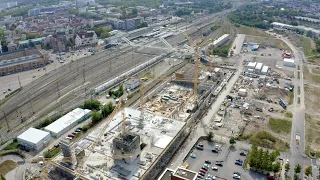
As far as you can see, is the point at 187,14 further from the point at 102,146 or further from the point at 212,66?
the point at 102,146

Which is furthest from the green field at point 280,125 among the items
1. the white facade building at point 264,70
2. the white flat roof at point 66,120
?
the white flat roof at point 66,120

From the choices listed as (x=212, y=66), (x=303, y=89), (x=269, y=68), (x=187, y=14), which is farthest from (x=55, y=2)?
(x=303, y=89)

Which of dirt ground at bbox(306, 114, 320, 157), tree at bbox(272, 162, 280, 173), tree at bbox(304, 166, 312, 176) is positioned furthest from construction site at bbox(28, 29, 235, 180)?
dirt ground at bbox(306, 114, 320, 157)

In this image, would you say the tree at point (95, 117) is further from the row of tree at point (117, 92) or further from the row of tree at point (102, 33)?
the row of tree at point (102, 33)

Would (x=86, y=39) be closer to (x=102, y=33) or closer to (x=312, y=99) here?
(x=102, y=33)

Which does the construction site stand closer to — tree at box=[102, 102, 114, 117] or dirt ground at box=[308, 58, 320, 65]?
tree at box=[102, 102, 114, 117]
